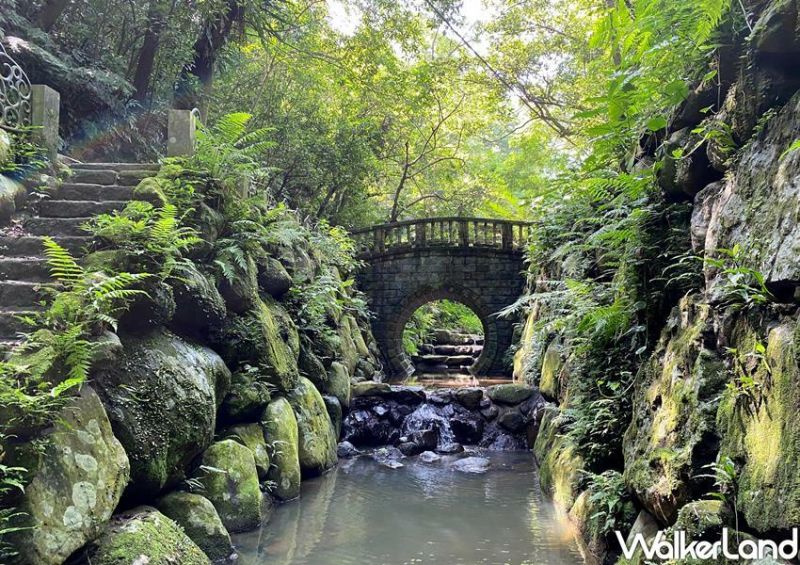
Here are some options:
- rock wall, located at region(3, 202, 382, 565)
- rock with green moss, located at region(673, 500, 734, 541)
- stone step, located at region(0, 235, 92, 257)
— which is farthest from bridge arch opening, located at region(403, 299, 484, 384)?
rock with green moss, located at region(673, 500, 734, 541)

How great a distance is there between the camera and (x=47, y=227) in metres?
5.53

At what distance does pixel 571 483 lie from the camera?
17.6ft

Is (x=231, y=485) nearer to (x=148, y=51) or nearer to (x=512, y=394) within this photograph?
(x=512, y=394)

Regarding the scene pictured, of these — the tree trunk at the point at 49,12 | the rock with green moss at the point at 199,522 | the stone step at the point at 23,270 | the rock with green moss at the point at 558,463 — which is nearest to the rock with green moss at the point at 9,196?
the stone step at the point at 23,270

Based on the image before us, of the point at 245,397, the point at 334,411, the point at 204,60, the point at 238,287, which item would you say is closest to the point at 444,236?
the point at 204,60

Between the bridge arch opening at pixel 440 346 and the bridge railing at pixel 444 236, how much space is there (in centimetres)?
236

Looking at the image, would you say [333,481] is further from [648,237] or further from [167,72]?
[167,72]

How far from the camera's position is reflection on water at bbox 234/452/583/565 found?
4.81 metres

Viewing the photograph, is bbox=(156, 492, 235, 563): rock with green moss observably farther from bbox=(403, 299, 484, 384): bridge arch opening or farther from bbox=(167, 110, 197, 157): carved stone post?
bbox=(403, 299, 484, 384): bridge arch opening

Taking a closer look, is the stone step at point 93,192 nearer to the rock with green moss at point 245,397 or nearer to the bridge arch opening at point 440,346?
the rock with green moss at point 245,397

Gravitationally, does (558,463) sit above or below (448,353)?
below

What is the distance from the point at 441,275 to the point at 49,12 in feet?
36.3

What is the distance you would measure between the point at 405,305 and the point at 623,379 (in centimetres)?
1181

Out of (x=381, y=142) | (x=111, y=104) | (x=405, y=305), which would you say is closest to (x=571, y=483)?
(x=111, y=104)
